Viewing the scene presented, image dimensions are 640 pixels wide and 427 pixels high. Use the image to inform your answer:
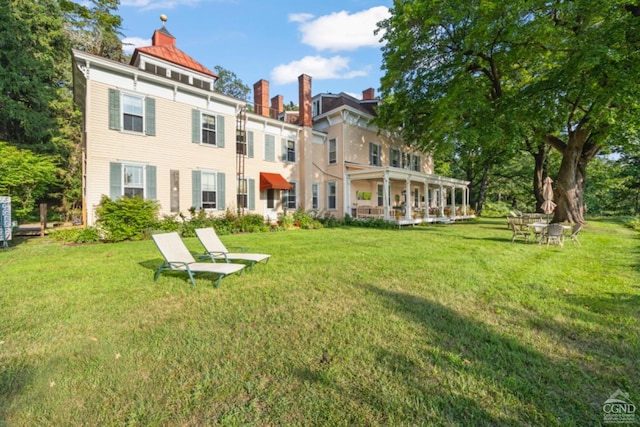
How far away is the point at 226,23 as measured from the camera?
12852 mm

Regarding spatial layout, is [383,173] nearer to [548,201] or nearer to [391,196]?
[391,196]

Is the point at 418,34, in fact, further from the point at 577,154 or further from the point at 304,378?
the point at 304,378

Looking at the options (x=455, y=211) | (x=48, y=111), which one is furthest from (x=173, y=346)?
(x=48, y=111)

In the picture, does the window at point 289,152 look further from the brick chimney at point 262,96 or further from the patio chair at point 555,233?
the patio chair at point 555,233

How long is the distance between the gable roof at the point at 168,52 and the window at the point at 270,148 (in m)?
4.50

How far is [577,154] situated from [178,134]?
20.7 metres

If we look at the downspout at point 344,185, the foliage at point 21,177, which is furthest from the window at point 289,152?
the foliage at point 21,177

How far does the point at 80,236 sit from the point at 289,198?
416 inches

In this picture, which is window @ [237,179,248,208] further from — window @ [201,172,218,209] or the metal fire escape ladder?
window @ [201,172,218,209]

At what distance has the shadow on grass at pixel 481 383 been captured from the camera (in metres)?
2.10

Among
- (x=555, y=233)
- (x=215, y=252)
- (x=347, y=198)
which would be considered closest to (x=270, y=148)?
(x=347, y=198)

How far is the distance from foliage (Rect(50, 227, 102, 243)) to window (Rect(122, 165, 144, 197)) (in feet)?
6.64

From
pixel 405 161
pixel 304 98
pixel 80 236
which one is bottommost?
pixel 80 236

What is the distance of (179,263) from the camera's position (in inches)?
207
